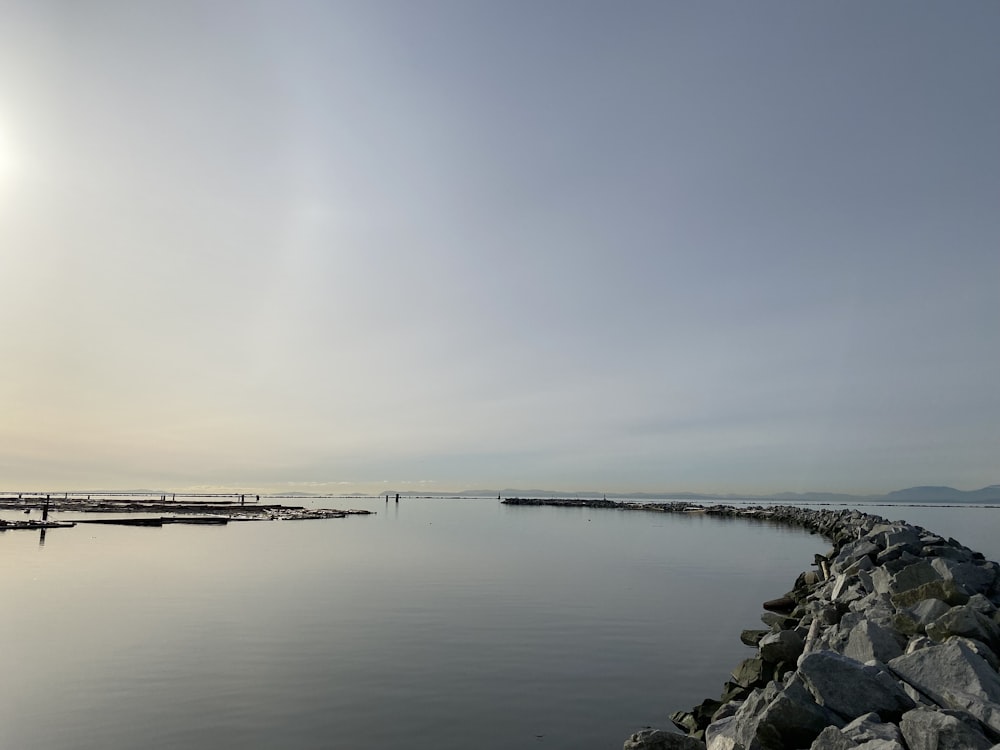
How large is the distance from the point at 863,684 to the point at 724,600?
53.9 feet

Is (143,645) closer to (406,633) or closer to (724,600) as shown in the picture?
(406,633)

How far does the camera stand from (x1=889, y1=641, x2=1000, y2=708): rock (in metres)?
7.61

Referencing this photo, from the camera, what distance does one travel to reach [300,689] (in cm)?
1242

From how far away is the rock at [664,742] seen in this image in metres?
9.02

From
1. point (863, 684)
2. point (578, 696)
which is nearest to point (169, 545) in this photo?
point (578, 696)

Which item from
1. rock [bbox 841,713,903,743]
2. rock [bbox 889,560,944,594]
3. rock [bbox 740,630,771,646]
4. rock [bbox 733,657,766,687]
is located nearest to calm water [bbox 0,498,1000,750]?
rock [bbox 740,630,771,646]

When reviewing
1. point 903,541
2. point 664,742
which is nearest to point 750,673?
point 664,742

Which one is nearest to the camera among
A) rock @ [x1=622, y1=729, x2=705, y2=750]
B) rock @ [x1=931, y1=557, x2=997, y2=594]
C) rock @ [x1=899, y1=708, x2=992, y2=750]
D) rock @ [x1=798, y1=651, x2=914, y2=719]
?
rock @ [x1=899, y1=708, x2=992, y2=750]

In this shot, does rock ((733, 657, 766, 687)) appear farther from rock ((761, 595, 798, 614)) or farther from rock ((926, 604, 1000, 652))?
rock ((761, 595, 798, 614))

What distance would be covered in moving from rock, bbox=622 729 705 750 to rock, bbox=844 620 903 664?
280 centimetres

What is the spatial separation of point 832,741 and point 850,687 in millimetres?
1376

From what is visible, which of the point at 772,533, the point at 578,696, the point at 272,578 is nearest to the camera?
the point at 578,696

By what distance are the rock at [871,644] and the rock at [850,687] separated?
1.48 metres

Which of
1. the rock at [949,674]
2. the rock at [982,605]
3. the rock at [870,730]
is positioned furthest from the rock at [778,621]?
the rock at [870,730]
